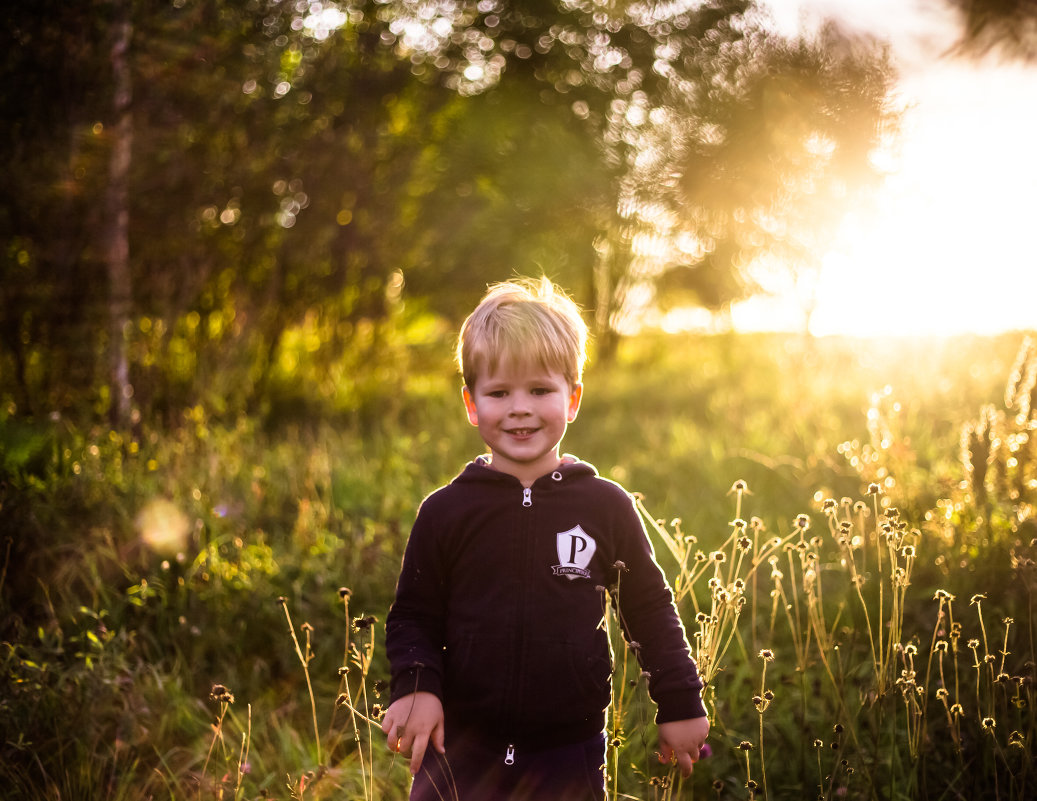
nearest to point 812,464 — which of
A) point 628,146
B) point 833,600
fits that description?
point 833,600

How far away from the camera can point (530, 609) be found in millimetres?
1945

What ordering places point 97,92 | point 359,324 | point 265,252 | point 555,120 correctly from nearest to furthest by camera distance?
point 97,92, point 265,252, point 359,324, point 555,120

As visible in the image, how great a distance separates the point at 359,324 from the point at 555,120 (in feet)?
15.3

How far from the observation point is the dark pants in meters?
1.90

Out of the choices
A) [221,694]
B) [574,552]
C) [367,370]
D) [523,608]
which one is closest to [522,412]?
[574,552]

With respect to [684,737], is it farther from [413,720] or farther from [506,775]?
[413,720]

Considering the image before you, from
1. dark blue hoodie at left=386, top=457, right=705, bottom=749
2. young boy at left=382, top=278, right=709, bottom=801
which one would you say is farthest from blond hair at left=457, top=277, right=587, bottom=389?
dark blue hoodie at left=386, top=457, right=705, bottom=749

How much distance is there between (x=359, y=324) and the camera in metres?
9.41

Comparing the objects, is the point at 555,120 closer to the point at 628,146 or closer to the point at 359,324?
the point at 628,146

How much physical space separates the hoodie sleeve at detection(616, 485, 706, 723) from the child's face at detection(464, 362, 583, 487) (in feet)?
0.92

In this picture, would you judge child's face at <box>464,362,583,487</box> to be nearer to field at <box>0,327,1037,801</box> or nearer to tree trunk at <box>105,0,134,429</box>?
field at <box>0,327,1037,801</box>

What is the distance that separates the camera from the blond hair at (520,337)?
79.6 inches

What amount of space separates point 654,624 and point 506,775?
52cm

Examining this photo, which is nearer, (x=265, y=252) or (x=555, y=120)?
(x=265, y=252)
